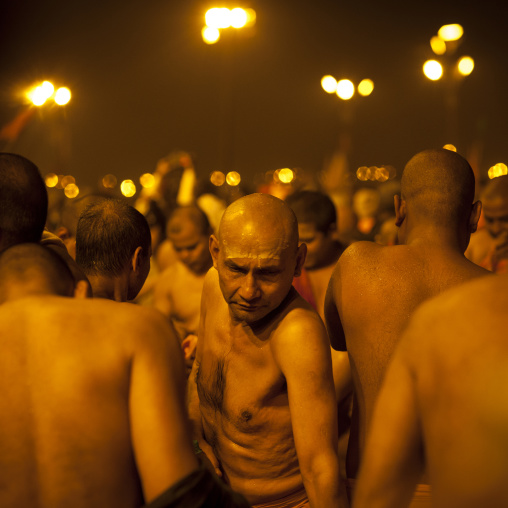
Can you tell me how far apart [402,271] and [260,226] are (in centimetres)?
75

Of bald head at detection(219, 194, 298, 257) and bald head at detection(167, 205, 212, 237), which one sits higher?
bald head at detection(167, 205, 212, 237)

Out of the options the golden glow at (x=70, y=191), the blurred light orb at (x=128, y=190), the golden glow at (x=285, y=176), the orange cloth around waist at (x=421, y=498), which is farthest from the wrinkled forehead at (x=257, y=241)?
the golden glow at (x=285, y=176)

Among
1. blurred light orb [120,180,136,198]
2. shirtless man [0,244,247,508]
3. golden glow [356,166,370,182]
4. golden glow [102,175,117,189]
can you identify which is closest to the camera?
shirtless man [0,244,247,508]

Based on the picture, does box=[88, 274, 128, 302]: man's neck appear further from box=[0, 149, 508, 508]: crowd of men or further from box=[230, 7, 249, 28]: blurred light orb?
box=[230, 7, 249, 28]: blurred light orb

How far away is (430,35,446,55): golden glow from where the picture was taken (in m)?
14.8

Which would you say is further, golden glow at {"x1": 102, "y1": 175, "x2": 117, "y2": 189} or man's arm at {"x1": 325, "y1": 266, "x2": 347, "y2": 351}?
golden glow at {"x1": 102, "y1": 175, "x2": 117, "y2": 189}

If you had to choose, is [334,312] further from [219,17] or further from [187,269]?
[219,17]

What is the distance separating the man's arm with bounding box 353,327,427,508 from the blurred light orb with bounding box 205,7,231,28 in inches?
382

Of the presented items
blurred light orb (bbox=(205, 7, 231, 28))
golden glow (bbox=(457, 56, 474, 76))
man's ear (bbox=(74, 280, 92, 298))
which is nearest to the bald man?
man's ear (bbox=(74, 280, 92, 298))

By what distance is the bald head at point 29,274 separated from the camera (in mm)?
2324

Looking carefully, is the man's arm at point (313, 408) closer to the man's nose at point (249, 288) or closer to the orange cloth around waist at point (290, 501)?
the man's nose at point (249, 288)

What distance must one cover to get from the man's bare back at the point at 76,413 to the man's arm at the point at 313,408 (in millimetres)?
844

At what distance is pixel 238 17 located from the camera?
35.3ft

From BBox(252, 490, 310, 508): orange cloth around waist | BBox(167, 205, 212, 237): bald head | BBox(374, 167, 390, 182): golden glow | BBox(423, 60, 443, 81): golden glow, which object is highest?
BBox(423, 60, 443, 81): golden glow
